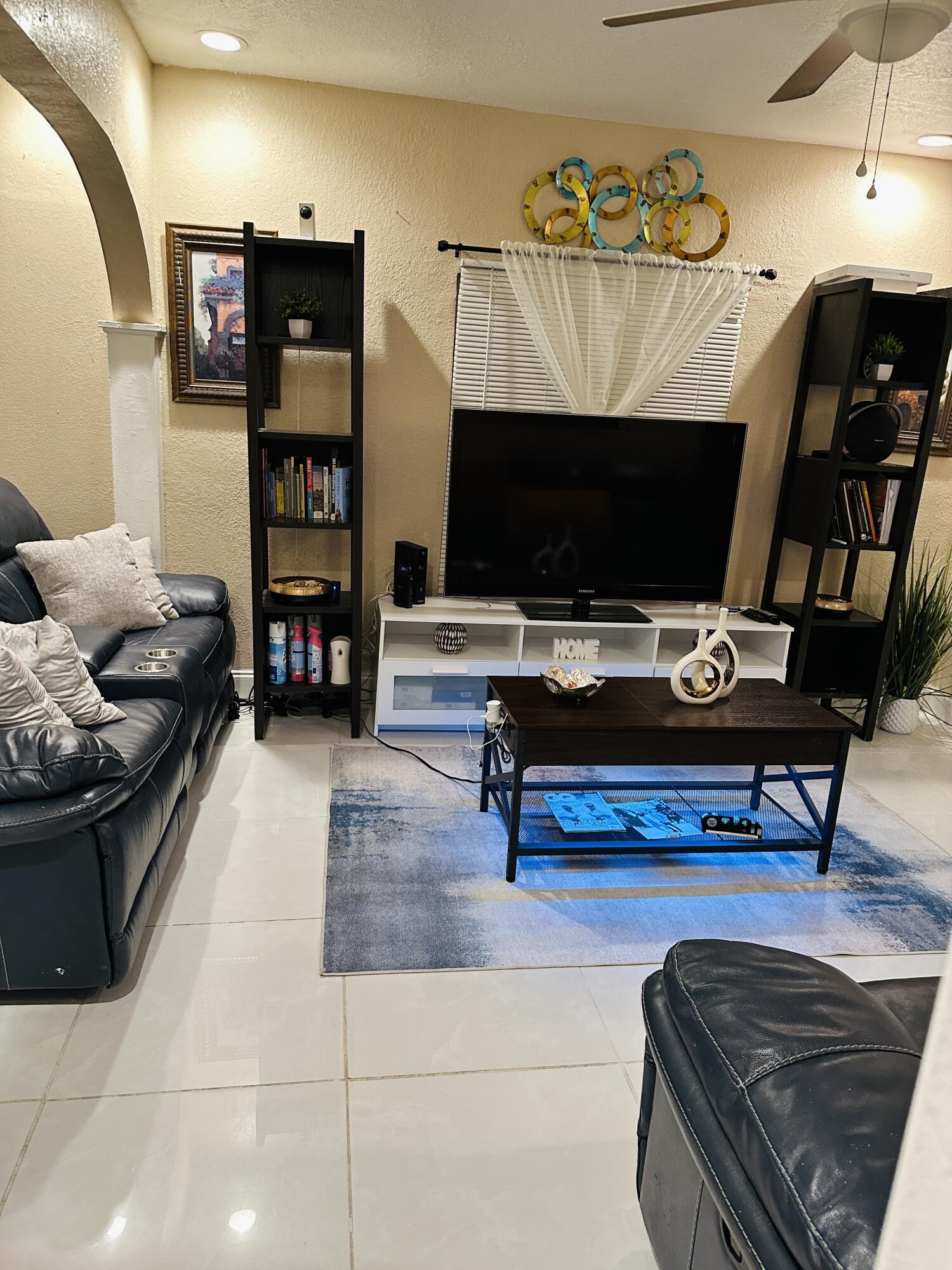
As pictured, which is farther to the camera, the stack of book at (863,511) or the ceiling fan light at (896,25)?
the stack of book at (863,511)

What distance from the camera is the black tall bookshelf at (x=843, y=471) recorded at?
3.85m

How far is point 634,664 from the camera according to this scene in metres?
3.97

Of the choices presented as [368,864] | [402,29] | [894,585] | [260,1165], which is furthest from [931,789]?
[402,29]

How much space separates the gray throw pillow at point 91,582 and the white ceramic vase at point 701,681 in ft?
6.62

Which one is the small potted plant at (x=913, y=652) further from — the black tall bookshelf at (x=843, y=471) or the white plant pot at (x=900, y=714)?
the black tall bookshelf at (x=843, y=471)

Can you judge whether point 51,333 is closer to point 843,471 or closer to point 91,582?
point 91,582

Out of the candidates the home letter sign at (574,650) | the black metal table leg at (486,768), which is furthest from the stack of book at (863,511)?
the black metal table leg at (486,768)

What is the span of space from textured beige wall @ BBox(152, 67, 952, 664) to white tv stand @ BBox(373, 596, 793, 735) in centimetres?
44

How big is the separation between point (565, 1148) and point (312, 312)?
308 centimetres

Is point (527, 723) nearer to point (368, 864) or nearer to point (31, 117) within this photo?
point (368, 864)

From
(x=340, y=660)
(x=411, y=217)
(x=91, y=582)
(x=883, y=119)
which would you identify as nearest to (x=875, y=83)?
(x=883, y=119)

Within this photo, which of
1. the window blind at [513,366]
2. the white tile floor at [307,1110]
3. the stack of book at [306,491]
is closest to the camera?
the white tile floor at [307,1110]

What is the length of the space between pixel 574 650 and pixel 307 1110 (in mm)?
2486

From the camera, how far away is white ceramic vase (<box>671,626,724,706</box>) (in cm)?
292
